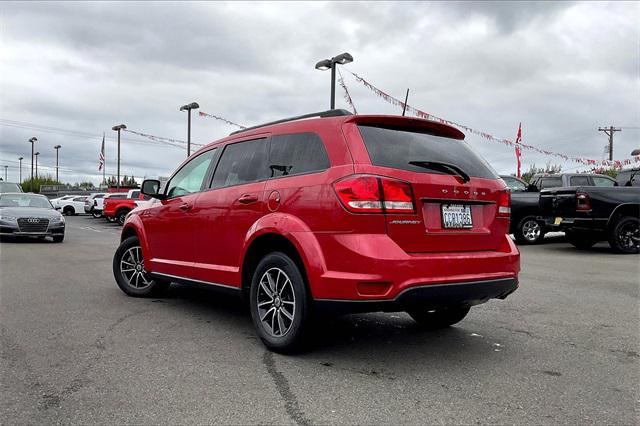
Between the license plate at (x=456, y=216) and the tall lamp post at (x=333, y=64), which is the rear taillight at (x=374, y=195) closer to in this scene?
the license plate at (x=456, y=216)

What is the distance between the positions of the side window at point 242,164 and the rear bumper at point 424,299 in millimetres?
1356

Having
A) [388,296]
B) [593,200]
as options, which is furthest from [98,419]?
[593,200]

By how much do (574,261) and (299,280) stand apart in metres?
8.31

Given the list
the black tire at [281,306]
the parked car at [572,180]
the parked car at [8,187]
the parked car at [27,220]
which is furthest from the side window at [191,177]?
the parked car at [8,187]

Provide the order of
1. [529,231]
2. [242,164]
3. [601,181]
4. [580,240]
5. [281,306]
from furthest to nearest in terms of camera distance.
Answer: [601,181]
[529,231]
[580,240]
[242,164]
[281,306]

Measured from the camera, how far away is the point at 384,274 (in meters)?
3.55

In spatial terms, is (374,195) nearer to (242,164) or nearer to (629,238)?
(242,164)

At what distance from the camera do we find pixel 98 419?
2.91m

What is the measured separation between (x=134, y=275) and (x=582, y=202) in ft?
30.2

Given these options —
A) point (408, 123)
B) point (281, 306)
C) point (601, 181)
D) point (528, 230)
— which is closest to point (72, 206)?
point (528, 230)

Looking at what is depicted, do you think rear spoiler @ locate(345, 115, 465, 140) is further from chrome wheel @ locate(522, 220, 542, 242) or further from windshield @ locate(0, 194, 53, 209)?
windshield @ locate(0, 194, 53, 209)

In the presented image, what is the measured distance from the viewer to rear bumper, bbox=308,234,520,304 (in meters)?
3.56

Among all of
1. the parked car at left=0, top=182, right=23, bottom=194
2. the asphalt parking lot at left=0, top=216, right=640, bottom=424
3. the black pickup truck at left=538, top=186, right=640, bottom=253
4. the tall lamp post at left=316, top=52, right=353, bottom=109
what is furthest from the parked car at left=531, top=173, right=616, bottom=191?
the parked car at left=0, top=182, right=23, bottom=194

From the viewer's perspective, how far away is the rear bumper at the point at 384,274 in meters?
3.56
